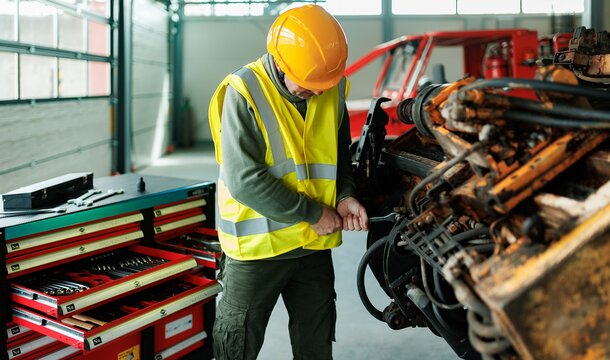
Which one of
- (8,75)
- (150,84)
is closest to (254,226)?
(8,75)

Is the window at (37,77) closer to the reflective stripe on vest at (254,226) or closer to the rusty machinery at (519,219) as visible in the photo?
the reflective stripe on vest at (254,226)

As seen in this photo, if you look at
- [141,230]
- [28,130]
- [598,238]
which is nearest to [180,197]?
[141,230]

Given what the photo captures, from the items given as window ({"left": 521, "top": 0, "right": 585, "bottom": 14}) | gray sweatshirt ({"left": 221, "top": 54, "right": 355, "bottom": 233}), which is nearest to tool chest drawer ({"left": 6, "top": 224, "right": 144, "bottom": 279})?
gray sweatshirt ({"left": 221, "top": 54, "right": 355, "bottom": 233})

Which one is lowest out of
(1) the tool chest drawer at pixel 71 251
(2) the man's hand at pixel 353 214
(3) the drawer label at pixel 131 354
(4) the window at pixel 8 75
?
(3) the drawer label at pixel 131 354

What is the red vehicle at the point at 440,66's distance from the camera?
274 inches

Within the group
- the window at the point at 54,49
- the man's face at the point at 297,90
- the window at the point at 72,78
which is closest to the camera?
the man's face at the point at 297,90

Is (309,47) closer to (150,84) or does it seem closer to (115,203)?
(115,203)

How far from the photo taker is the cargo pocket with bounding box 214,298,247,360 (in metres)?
2.30

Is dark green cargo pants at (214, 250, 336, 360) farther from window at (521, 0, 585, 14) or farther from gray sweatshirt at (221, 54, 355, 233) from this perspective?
window at (521, 0, 585, 14)

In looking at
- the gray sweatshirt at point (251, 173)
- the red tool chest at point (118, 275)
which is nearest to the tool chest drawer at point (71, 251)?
the red tool chest at point (118, 275)

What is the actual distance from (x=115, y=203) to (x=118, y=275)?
1.01 feet

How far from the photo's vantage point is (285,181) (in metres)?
2.22

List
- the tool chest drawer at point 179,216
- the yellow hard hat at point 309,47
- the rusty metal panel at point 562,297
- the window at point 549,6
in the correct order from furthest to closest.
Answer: the window at point 549,6 → the tool chest drawer at point 179,216 → the yellow hard hat at point 309,47 → the rusty metal panel at point 562,297

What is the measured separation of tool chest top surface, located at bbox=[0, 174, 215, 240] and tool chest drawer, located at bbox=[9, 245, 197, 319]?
0.24 m
